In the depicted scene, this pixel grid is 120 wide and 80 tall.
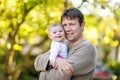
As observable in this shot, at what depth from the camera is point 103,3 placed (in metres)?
6.21

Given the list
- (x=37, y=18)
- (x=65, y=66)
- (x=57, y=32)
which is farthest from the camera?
(x=37, y=18)

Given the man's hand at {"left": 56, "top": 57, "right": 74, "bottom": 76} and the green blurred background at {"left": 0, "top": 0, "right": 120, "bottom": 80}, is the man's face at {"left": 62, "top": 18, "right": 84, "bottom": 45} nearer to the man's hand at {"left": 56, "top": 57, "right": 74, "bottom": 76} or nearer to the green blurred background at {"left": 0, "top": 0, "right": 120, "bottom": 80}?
the man's hand at {"left": 56, "top": 57, "right": 74, "bottom": 76}

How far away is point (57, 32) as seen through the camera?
11.8 ft

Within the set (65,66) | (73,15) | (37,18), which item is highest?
(73,15)

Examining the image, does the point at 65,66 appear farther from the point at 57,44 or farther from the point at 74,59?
the point at 57,44

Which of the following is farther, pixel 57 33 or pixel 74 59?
pixel 57 33

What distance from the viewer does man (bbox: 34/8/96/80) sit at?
3.45 m

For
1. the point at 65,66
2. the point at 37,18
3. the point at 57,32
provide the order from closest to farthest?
1. the point at 65,66
2. the point at 57,32
3. the point at 37,18

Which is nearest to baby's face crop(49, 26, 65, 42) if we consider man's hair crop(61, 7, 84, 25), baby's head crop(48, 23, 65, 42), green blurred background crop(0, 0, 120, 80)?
baby's head crop(48, 23, 65, 42)

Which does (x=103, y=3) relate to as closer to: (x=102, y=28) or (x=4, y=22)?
(x=4, y=22)

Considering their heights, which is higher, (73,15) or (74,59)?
(73,15)

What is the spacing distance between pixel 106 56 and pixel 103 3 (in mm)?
18791

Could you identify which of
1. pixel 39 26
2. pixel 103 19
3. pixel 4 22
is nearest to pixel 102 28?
pixel 103 19

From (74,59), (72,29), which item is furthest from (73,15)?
(74,59)
